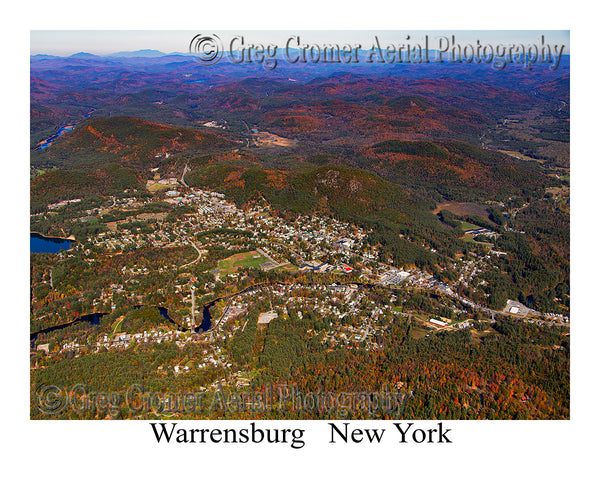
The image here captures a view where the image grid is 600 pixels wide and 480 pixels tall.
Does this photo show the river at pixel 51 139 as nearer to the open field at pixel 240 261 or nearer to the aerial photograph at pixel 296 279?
the aerial photograph at pixel 296 279

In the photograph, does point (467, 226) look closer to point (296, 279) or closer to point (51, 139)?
point (296, 279)

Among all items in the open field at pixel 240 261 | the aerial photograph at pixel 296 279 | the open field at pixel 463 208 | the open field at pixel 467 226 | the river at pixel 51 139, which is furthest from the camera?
the river at pixel 51 139

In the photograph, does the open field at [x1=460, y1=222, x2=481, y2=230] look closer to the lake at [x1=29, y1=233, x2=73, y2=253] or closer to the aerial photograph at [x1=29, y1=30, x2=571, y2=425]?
the aerial photograph at [x1=29, y1=30, x2=571, y2=425]

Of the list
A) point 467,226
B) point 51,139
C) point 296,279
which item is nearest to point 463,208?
point 467,226

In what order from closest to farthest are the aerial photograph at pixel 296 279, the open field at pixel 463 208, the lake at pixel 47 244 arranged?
1. the aerial photograph at pixel 296 279
2. the lake at pixel 47 244
3. the open field at pixel 463 208

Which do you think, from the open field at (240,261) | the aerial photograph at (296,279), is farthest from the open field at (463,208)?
the open field at (240,261)

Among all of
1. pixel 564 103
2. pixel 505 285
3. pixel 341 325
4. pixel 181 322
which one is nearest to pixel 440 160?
→ pixel 505 285
